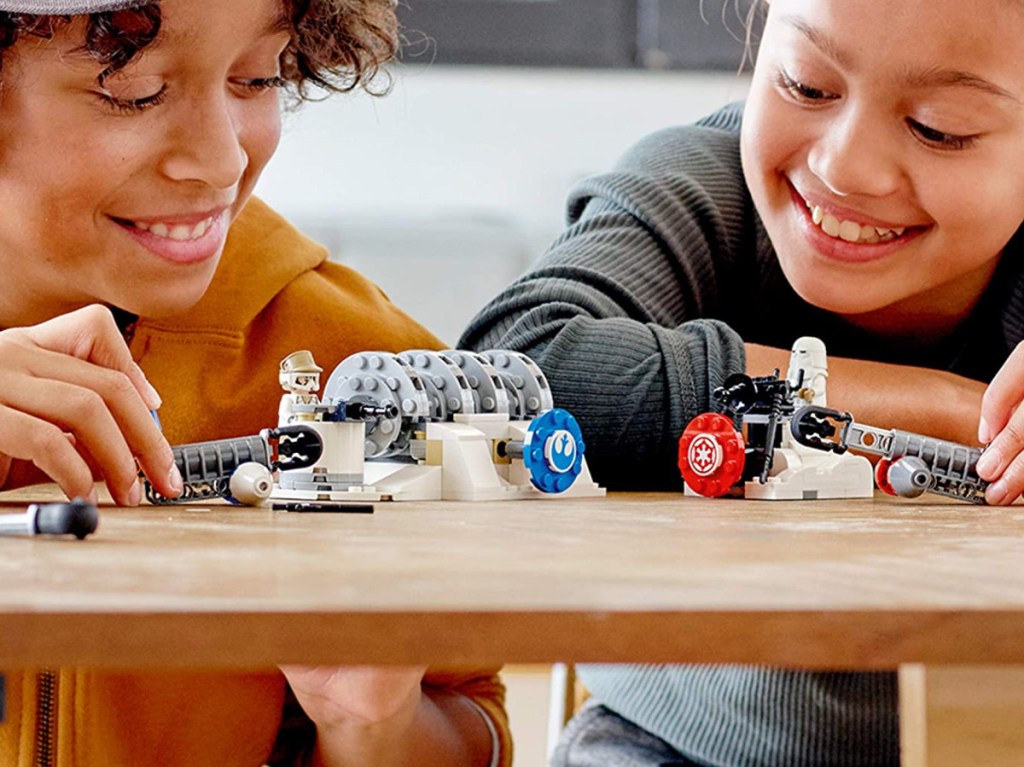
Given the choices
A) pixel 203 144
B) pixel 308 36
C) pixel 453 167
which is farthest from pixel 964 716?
pixel 453 167

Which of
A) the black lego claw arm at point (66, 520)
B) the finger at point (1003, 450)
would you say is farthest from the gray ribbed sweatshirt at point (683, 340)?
the black lego claw arm at point (66, 520)

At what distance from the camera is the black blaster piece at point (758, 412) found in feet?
3.13

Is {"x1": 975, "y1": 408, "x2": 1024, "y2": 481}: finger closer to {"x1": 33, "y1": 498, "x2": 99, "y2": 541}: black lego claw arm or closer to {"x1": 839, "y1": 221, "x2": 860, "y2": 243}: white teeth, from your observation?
{"x1": 839, "y1": 221, "x2": 860, "y2": 243}: white teeth

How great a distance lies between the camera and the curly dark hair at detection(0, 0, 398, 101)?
1.00 meters

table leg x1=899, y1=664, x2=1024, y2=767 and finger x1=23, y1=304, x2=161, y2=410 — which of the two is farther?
finger x1=23, y1=304, x2=161, y2=410

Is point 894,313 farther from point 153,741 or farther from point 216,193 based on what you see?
point 153,741

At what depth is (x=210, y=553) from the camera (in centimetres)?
53

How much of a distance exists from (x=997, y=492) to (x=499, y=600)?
0.57 meters

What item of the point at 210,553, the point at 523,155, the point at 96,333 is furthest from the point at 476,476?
the point at 523,155

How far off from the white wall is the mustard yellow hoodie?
4.74 ft

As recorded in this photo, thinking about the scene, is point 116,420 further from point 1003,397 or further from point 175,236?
point 1003,397

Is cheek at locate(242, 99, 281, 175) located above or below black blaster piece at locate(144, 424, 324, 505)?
above

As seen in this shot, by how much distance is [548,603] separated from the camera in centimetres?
41

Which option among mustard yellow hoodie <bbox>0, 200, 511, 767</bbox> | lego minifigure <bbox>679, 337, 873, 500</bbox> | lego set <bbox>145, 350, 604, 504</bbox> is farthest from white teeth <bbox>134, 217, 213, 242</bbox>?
lego minifigure <bbox>679, 337, 873, 500</bbox>
